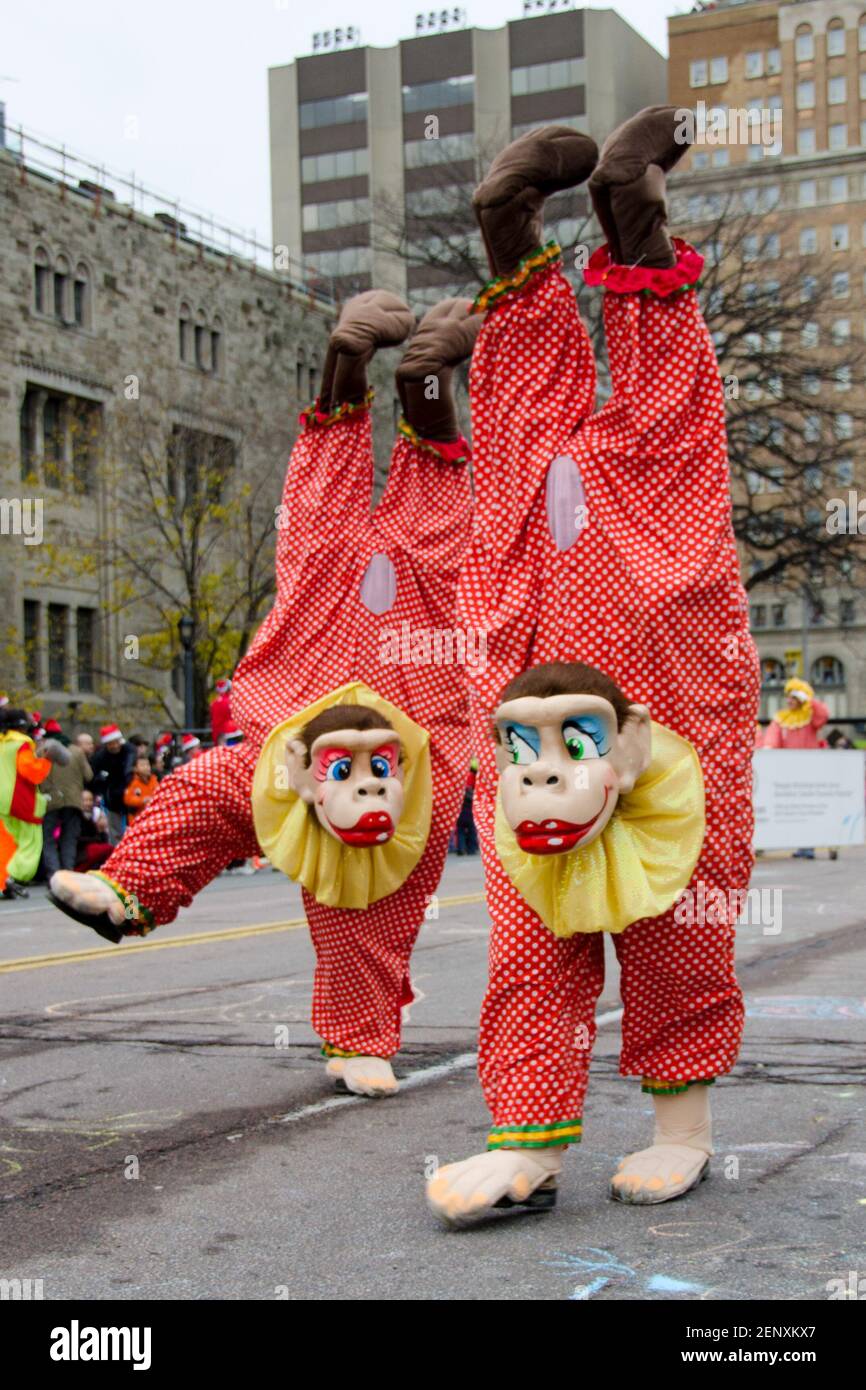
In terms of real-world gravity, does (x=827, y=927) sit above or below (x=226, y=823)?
below

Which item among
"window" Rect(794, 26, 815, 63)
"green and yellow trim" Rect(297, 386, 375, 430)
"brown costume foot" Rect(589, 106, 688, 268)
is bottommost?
"green and yellow trim" Rect(297, 386, 375, 430)

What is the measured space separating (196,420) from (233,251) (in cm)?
466

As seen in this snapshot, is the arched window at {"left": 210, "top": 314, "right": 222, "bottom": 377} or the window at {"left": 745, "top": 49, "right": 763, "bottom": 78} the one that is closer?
the arched window at {"left": 210, "top": 314, "right": 222, "bottom": 377}

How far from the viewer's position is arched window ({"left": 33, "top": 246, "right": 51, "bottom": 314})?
3228 centimetres

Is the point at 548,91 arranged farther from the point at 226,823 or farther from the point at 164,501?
the point at 226,823

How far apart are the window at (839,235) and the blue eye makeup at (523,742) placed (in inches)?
2962

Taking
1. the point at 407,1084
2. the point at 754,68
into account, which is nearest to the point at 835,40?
the point at 754,68

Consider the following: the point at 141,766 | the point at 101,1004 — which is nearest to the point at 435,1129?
the point at 101,1004

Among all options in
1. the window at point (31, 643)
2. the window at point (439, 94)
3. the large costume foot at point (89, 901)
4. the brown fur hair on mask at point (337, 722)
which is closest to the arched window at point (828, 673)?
the window at point (439, 94)

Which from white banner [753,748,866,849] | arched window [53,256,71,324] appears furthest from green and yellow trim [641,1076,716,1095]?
arched window [53,256,71,324]

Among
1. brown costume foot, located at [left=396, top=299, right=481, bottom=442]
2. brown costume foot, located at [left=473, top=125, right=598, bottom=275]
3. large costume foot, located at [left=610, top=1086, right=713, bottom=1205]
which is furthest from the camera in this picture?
brown costume foot, located at [left=396, top=299, right=481, bottom=442]

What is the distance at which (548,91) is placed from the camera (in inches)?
2894

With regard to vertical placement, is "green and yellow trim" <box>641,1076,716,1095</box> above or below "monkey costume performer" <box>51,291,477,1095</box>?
below

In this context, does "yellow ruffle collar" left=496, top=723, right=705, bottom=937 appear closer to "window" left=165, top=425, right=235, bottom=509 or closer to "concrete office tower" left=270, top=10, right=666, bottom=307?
"window" left=165, top=425, right=235, bottom=509
